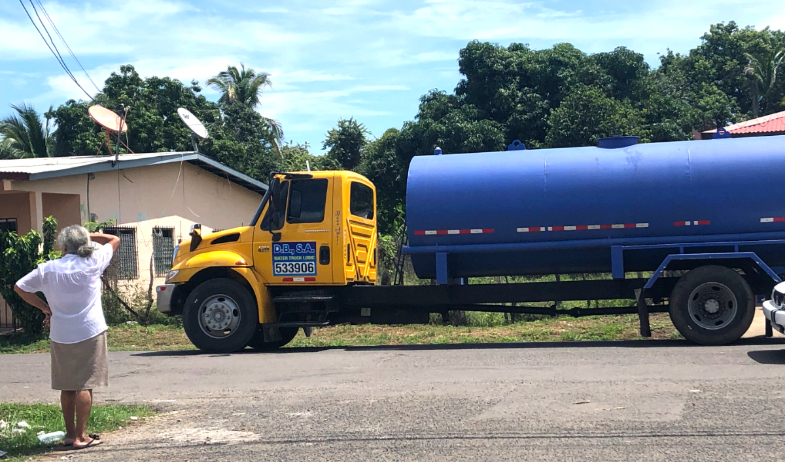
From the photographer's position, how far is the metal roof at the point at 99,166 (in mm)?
15727

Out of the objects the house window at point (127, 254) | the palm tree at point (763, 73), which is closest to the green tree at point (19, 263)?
the house window at point (127, 254)

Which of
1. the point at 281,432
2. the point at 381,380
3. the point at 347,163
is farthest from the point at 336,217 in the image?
the point at 347,163

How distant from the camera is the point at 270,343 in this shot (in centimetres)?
1239

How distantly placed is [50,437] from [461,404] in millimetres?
3327

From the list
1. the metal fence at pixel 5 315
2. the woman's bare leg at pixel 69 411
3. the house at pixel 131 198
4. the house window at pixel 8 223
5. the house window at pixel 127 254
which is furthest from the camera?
the house window at pixel 8 223

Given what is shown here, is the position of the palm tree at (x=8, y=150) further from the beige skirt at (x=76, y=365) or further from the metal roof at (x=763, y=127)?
the beige skirt at (x=76, y=365)

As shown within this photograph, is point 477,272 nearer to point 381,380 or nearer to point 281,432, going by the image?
point 381,380

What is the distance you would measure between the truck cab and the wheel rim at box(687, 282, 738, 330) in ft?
15.3

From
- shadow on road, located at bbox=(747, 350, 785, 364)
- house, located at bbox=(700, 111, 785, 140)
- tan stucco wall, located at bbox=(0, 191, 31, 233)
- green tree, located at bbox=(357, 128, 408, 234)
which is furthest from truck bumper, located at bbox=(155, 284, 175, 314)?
green tree, located at bbox=(357, 128, 408, 234)

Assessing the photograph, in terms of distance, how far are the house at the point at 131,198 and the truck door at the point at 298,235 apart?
6879mm

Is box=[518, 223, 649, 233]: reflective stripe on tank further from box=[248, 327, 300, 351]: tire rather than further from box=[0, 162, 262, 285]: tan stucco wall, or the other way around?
box=[0, 162, 262, 285]: tan stucco wall

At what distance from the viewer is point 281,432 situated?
6.17m

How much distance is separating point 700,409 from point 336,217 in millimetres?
6062

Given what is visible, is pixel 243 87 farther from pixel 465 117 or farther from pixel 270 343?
pixel 270 343
